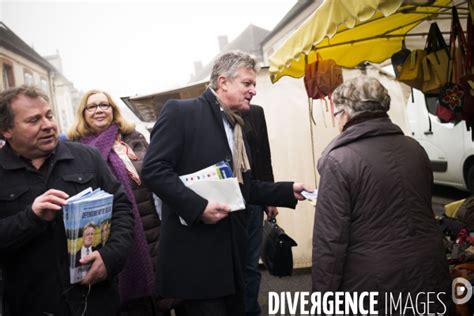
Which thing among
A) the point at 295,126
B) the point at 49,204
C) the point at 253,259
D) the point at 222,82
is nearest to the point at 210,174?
the point at 222,82

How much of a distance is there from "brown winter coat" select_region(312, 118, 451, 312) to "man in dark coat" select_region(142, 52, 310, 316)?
0.48 metres

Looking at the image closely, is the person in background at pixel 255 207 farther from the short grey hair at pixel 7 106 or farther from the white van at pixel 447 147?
the white van at pixel 447 147

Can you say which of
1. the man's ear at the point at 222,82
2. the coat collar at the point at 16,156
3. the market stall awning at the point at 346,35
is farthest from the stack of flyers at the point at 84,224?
the market stall awning at the point at 346,35

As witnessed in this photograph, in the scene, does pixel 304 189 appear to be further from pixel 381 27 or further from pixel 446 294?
pixel 381 27

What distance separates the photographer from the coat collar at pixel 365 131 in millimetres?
1833

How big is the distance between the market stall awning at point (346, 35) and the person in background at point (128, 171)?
1.47 m

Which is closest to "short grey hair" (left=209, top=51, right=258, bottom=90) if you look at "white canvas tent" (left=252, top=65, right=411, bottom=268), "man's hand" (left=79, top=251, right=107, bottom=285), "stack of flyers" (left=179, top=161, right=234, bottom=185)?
"stack of flyers" (left=179, top=161, right=234, bottom=185)

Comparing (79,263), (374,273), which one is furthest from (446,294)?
(79,263)

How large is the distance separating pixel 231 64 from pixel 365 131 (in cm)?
80

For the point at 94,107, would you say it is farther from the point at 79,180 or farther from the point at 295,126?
the point at 295,126

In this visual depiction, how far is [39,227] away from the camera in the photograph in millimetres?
1518

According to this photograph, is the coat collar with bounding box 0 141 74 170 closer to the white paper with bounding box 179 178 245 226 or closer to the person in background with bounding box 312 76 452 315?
the white paper with bounding box 179 178 245 226

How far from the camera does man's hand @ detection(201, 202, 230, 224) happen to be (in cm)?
185

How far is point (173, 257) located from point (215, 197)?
1.28 feet
